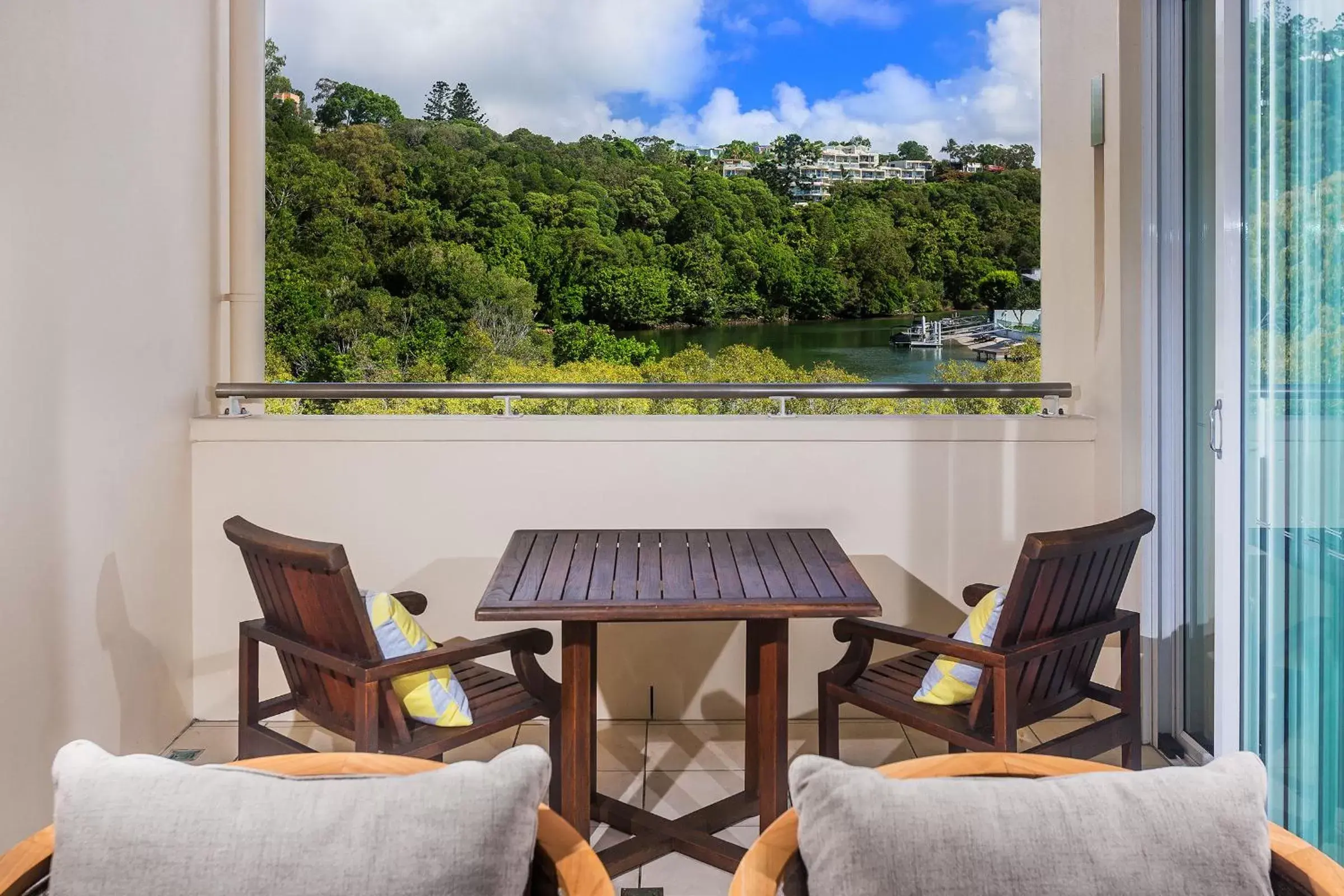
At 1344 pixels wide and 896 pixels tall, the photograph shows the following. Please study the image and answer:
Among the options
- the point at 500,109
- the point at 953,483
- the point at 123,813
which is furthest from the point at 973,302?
the point at 123,813

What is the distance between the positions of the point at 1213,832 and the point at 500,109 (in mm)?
4099

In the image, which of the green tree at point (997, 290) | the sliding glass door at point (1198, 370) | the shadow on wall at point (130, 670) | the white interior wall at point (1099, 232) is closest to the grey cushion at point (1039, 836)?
the sliding glass door at point (1198, 370)

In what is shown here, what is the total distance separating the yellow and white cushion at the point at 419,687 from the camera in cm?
226

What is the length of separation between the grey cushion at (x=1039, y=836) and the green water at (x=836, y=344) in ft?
10.5

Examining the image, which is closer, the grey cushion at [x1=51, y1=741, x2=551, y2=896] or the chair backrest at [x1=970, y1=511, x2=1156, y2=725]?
the grey cushion at [x1=51, y1=741, x2=551, y2=896]

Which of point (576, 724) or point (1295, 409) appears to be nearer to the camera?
point (1295, 409)

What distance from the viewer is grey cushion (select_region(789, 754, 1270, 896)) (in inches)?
39.9

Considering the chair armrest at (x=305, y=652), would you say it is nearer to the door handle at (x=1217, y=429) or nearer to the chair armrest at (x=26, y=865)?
the chair armrest at (x=26, y=865)

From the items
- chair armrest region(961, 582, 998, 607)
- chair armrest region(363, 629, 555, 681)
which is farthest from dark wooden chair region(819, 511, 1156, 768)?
chair armrest region(363, 629, 555, 681)

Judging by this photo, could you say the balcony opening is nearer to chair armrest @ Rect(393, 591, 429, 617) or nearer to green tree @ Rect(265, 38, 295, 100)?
green tree @ Rect(265, 38, 295, 100)

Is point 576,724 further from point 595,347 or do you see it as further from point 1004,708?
point 595,347

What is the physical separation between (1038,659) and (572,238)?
9.44 ft

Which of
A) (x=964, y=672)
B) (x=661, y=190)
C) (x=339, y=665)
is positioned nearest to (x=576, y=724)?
(x=339, y=665)

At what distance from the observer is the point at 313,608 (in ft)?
6.98
